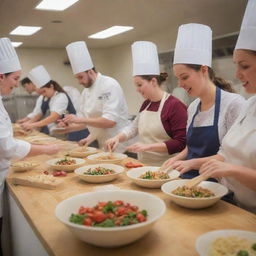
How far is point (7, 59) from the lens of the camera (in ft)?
6.75

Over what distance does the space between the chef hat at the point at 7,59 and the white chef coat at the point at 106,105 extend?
1.05 metres

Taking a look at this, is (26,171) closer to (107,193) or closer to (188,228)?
(107,193)

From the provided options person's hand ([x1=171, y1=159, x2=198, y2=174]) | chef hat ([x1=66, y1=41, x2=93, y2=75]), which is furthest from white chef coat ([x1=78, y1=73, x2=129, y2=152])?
person's hand ([x1=171, y1=159, x2=198, y2=174])

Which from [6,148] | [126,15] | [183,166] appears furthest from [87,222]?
[126,15]

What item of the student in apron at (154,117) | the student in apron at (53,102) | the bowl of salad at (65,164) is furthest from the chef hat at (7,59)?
the student in apron at (53,102)

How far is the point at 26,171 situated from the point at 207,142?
4.08ft

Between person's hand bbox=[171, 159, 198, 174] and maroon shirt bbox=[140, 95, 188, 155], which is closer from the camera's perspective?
person's hand bbox=[171, 159, 198, 174]

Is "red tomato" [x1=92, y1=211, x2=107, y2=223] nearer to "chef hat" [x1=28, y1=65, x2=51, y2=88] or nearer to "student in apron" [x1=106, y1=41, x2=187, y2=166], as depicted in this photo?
"student in apron" [x1=106, y1=41, x2=187, y2=166]

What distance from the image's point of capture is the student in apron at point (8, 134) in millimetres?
1768

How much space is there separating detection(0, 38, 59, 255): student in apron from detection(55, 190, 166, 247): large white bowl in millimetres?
812

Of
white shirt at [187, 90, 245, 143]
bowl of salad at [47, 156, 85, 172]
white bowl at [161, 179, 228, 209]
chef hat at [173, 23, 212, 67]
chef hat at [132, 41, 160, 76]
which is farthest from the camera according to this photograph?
chef hat at [132, 41, 160, 76]

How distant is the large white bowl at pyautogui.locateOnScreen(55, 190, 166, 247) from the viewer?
2.98 feet

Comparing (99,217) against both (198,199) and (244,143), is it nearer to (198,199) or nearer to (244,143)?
(198,199)

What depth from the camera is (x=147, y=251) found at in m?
0.97
